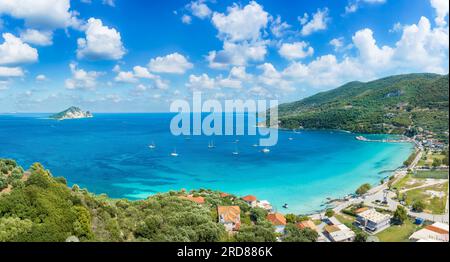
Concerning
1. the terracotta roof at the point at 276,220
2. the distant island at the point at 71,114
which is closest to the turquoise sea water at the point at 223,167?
the terracotta roof at the point at 276,220

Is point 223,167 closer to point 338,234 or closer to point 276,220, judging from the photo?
point 276,220

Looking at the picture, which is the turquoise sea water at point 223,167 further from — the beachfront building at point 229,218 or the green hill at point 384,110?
the green hill at point 384,110

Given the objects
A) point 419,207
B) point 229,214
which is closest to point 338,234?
point 229,214

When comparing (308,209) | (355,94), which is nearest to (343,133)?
(355,94)

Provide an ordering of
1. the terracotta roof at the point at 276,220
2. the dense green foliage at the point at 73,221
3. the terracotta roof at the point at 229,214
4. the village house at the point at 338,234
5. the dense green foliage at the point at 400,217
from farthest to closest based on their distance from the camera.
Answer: the dense green foliage at the point at 400,217, the village house at the point at 338,234, the terracotta roof at the point at 276,220, the terracotta roof at the point at 229,214, the dense green foliage at the point at 73,221

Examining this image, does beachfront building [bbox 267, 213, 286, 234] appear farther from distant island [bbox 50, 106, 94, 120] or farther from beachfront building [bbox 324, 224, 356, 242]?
distant island [bbox 50, 106, 94, 120]
